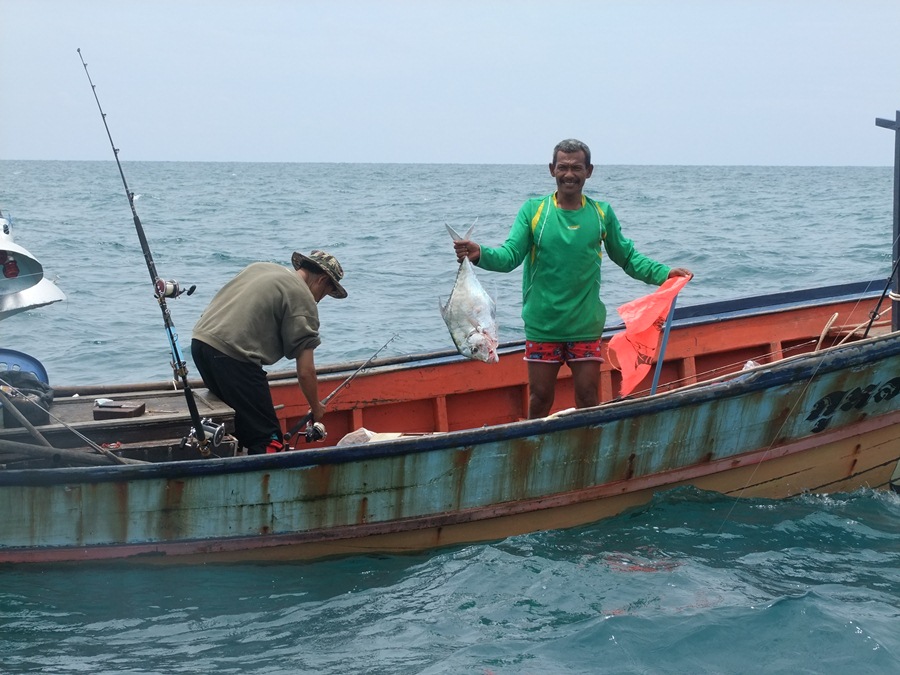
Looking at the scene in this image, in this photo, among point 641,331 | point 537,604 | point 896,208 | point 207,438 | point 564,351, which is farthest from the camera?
point 896,208

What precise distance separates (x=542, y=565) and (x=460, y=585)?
523 millimetres

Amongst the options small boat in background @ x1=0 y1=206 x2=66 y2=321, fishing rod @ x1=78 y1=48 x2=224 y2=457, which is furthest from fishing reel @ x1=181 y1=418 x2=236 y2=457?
small boat in background @ x1=0 y1=206 x2=66 y2=321

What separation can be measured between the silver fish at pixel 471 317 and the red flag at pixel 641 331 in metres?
1.10

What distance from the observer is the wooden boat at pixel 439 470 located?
5.50 m

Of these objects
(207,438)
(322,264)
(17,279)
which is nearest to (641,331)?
(322,264)

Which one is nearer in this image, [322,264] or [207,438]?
[207,438]

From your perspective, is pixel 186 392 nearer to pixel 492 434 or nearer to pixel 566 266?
pixel 492 434

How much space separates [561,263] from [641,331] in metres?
0.77

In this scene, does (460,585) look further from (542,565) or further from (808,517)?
(808,517)

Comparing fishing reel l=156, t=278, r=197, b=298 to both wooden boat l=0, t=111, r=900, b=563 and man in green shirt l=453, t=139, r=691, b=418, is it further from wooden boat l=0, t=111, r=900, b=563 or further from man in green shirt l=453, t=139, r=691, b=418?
man in green shirt l=453, t=139, r=691, b=418

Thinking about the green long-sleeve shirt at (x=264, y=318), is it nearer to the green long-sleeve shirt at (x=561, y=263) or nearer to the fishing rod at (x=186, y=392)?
the fishing rod at (x=186, y=392)

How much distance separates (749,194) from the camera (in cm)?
6328

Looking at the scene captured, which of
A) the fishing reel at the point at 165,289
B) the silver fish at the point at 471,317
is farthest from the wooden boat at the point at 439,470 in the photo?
the fishing reel at the point at 165,289

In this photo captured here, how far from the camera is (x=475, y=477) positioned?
584 centimetres
